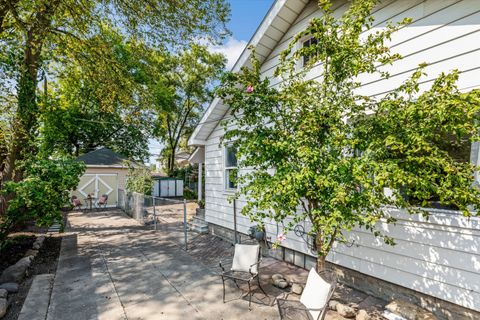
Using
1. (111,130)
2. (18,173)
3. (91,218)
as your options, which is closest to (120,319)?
(18,173)

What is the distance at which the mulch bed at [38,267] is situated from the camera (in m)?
4.12

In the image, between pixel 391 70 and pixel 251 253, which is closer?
pixel 391 70

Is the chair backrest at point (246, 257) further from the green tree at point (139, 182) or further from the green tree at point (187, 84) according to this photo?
the green tree at point (187, 84)

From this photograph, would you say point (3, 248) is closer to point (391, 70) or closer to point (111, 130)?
point (391, 70)

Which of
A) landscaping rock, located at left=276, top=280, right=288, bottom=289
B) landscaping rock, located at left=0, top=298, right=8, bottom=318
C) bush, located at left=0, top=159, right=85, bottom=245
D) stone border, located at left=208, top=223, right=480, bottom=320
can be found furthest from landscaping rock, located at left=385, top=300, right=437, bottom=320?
bush, located at left=0, top=159, right=85, bottom=245

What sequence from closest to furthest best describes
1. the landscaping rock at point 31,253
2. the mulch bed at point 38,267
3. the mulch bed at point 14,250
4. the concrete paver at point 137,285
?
the concrete paver at point 137,285
the mulch bed at point 38,267
the mulch bed at point 14,250
the landscaping rock at point 31,253

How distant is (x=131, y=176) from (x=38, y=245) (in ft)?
22.2

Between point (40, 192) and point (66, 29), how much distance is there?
6031mm

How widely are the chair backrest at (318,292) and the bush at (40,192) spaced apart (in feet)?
21.0

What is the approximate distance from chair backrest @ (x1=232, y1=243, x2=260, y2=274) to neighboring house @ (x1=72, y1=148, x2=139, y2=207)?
1531 cm

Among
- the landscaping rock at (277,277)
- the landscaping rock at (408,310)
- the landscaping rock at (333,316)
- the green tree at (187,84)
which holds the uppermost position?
the green tree at (187,84)

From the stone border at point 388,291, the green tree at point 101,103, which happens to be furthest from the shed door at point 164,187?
the stone border at point 388,291

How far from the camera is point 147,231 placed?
979 cm

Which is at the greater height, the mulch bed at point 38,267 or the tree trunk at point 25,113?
the tree trunk at point 25,113
